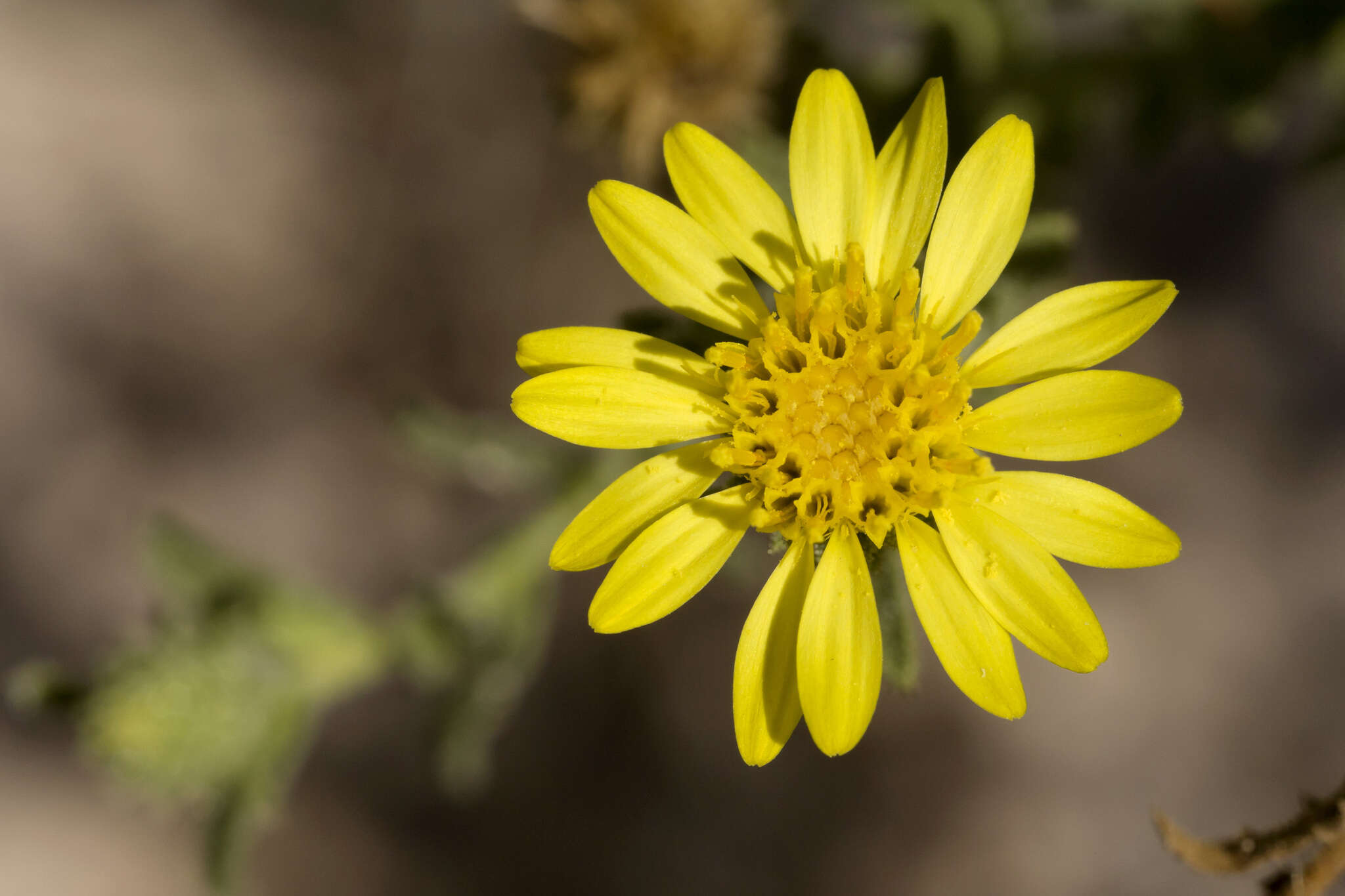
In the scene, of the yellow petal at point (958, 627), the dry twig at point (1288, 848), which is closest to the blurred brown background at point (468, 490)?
the dry twig at point (1288, 848)

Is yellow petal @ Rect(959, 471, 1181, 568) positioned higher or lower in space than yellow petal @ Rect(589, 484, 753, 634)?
lower

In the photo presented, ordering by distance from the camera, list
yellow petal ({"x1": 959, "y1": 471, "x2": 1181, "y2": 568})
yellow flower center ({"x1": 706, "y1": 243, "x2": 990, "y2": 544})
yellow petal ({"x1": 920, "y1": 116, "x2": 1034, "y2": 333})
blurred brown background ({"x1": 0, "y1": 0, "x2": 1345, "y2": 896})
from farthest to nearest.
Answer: blurred brown background ({"x1": 0, "y1": 0, "x2": 1345, "y2": 896}) → yellow flower center ({"x1": 706, "y1": 243, "x2": 990, "y2": 544}) → yellow petal ({"x1": 920, "y1": 116, "x2": 1034, "y2": 333}) → yellow petal ({"x1": 959, "y1": 471, "x2": 1181, "y2": 568})

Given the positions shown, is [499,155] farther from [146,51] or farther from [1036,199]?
[1036,199]

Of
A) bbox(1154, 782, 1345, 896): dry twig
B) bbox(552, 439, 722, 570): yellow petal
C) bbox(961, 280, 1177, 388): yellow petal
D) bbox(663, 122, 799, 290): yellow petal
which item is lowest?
bbox(1154, 782, 1345, 896): dry twig

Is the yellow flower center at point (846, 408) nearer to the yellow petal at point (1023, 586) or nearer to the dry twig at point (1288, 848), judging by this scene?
the yellow petal at point (1023, 586)

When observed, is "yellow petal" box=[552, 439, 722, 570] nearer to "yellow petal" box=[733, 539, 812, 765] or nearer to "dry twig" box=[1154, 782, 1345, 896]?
"yellow petal" box=[733, 539, 812, 765]

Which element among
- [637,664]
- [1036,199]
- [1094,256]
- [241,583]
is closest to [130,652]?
[241,583]

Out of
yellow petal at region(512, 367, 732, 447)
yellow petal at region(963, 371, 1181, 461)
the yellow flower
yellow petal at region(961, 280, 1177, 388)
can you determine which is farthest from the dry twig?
yellow petal at region(512, 367, 732, 447)
